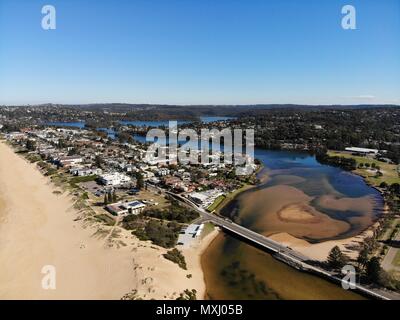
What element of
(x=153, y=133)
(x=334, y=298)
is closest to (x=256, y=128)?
(x=153, y=133)

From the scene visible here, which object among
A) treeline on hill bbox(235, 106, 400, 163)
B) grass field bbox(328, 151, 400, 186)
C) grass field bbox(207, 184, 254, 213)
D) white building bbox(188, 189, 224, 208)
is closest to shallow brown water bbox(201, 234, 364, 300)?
grass field bbox(207, 184, 254, 213)

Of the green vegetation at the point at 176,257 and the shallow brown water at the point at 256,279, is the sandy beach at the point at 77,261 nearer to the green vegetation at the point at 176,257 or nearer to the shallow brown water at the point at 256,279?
the green vegetation at the point at 176,257

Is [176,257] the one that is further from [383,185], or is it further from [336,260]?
[383,185]

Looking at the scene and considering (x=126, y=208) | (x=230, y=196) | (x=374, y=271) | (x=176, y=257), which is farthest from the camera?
(x=230, y=196)

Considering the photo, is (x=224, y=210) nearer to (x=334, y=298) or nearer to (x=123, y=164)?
(x=334, y=298)

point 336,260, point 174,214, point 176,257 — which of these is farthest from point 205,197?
point 336,260

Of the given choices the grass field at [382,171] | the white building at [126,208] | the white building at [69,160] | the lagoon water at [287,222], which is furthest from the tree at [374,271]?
the white building at [69,160]

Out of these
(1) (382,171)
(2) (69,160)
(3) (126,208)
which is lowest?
(3) (126,208)
